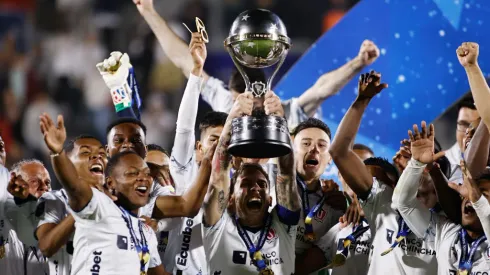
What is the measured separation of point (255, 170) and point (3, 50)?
5.49 metres

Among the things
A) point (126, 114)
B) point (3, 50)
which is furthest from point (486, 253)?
point (3, 50)

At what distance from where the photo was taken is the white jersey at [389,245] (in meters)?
5.64

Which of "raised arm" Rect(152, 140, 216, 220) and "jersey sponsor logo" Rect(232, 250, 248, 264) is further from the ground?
"raised arm" Rect(152, 140, 216, 220)

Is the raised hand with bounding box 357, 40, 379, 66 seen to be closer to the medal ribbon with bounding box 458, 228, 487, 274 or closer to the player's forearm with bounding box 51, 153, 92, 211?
the medal ribbon with bounding box 458, 228, 487, 274

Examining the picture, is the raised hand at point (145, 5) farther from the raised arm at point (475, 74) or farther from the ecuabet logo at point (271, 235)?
the raised arm at point (475, 74)

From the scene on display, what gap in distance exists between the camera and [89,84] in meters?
10.0

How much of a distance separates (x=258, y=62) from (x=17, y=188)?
4.88 ft

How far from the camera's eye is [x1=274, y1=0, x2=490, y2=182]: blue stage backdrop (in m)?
7.50

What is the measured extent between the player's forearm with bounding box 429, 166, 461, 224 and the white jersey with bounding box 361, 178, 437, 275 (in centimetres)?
20

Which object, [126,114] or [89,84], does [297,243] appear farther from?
[89,84]

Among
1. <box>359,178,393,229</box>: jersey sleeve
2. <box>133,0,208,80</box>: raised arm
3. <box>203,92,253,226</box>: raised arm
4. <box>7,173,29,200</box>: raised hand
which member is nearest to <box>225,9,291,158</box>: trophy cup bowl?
<box>203,92,253,226</box>: raised arm

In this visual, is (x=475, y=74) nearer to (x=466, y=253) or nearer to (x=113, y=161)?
(x=466, y=253)

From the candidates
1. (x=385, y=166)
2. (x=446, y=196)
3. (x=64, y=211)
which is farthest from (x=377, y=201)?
(x=64, y=211)

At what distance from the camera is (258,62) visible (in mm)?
5215
